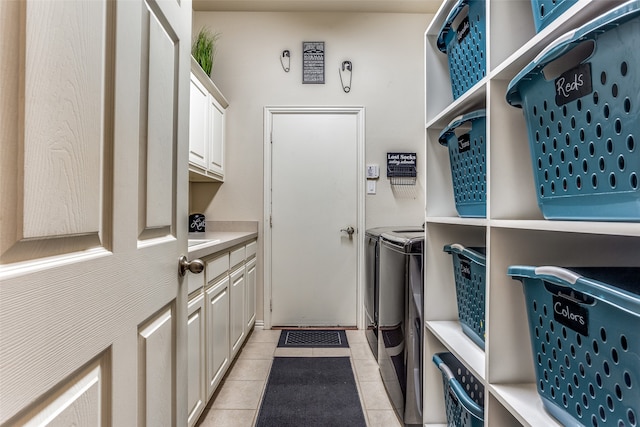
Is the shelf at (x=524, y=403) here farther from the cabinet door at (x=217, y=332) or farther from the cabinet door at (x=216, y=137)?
the cabinet door at (x=216, y=137)

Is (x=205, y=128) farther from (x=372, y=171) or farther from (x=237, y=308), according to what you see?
(x=372, y=171)

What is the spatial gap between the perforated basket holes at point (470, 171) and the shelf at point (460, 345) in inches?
19.3

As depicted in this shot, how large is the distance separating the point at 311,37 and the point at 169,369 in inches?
124

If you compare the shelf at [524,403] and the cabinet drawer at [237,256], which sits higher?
the cabinet drawer at [237,256]

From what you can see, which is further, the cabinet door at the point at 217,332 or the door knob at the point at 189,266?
the cabinet door at the point at 217,332

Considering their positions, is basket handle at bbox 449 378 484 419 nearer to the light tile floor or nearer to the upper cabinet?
the light tile floor

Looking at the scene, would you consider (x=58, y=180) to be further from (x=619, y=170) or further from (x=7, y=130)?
(x=619, y=170)

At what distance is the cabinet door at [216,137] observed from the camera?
2.87 metres

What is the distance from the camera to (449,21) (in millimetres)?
1244

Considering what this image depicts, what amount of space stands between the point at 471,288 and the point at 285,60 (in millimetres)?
2824

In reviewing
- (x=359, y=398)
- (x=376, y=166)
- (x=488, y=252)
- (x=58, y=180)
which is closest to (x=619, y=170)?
(x=488, y=252)

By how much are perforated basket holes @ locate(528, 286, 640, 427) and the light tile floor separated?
121 cm

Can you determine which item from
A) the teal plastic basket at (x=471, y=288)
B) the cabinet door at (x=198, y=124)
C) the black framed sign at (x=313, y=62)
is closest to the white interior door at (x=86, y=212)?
the teal plastic basket at (x=471, y=288)

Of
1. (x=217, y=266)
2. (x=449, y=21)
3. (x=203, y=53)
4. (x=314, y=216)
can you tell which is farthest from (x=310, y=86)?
(x=449, y=21)
